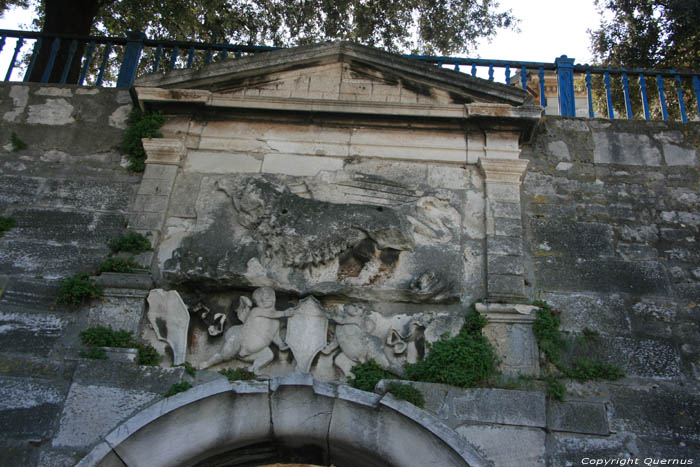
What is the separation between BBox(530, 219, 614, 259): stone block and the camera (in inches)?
184

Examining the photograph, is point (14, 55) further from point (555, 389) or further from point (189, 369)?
point (555, 389)

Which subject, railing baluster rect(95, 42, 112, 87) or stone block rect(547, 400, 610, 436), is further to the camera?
railing baluster rect(95, 42, 112, 87)

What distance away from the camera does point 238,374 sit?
13.4ft

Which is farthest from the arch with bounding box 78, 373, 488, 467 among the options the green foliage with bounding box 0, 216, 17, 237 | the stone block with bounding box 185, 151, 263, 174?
the green foliage with bounding box 0, 216, 17, 237

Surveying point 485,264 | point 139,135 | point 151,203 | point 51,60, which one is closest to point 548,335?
point 485,264

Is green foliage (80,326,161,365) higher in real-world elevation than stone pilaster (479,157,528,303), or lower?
lower

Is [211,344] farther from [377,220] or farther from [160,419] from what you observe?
[377,220]

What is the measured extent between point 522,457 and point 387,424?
0.76m

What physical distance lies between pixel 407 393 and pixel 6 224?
301 centimetres

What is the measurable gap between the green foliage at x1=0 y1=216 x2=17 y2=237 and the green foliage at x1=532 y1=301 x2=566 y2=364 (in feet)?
11.8

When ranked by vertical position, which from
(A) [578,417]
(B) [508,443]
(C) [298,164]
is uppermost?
(C) [298,164]

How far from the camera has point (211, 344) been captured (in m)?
4.27

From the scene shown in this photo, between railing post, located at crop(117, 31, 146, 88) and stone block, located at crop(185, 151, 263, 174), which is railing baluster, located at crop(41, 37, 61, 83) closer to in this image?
railing post, located at crop(117, 31, 146, 88)

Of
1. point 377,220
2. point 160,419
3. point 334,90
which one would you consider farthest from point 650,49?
point 160,419
